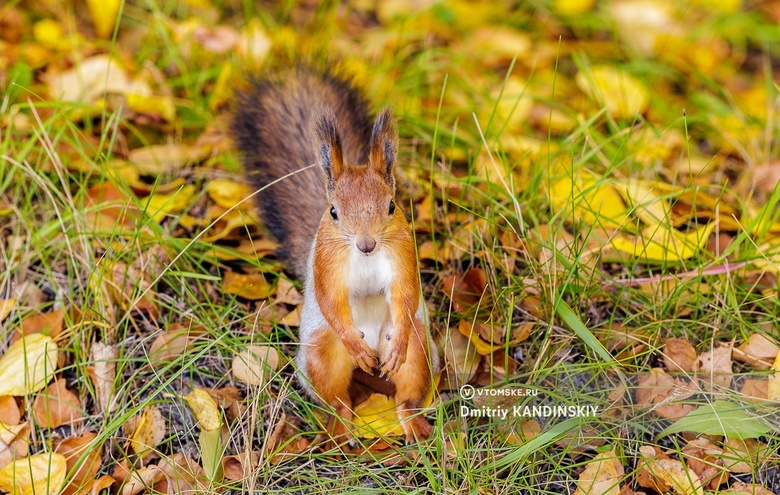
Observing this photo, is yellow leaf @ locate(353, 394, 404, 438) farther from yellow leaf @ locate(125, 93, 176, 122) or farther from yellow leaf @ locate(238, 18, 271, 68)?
yellow leaf @ locate(238, 18, 271, 68)

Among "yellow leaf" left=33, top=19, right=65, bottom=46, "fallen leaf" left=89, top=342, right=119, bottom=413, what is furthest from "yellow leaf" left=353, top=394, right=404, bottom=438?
"yellow leaf" left=33, top=19, right=65, bottom=46

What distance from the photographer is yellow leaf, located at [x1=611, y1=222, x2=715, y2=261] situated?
72.9 inches

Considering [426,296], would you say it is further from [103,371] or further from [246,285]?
[103,371]

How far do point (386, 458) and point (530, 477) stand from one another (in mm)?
270

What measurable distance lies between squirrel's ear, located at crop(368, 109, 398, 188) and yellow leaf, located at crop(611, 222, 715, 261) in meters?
0.60

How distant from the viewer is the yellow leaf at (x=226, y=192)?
217cm

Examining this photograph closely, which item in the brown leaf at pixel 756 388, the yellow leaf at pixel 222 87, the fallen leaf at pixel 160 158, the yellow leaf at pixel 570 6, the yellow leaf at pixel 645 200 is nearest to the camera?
the brown leaf at pixel 756 388

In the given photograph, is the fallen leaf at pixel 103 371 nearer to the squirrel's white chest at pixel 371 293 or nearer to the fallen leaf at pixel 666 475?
the squirrel's white chest at pixel 371 293

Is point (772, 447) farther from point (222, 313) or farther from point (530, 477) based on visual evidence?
point (222, 313)

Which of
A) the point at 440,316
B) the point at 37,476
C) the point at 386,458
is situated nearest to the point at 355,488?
the point at 386,458

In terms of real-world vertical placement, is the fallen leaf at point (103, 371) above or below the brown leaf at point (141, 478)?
above

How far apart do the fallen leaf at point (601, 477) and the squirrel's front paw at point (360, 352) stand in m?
0.44

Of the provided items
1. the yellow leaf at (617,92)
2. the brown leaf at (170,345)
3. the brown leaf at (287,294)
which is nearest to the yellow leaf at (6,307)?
the brown leaf at (170,345)

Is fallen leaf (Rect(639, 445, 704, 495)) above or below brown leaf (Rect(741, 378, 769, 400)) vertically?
below
